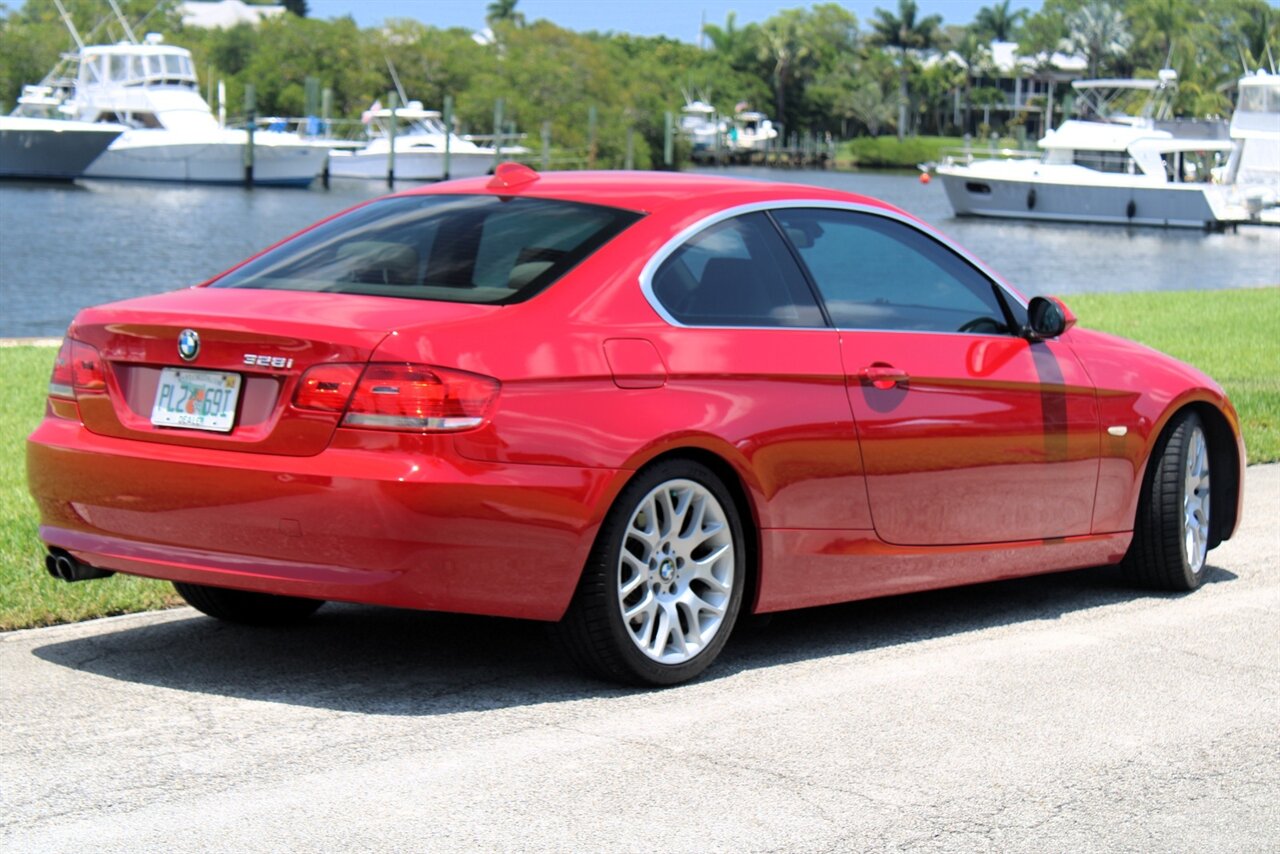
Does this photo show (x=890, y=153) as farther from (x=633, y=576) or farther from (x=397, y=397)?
(x=397, y=397)

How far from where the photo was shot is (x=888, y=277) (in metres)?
6.62

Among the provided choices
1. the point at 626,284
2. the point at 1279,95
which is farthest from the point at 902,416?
the point at 1279,95

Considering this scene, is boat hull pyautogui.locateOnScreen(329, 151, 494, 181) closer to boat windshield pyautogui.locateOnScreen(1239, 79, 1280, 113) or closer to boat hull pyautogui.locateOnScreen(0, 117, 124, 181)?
boat hull pyautogui.locateOnScreen(0, 117, 124, 181)

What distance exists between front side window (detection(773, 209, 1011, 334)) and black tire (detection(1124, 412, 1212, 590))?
3.11 ft

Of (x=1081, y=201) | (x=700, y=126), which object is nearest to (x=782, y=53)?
(x=700, y=126)

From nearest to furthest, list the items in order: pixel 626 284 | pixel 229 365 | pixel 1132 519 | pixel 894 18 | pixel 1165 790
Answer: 1. pixel 1165 790
2. pixel 229 365
3. pixel 626 284
4. pixel 1132 519
5. pixel 894 18

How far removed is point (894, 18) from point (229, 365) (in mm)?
197378

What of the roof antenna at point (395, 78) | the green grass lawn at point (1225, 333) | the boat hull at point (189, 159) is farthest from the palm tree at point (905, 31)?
the green grass lawn at point (1225, 333)

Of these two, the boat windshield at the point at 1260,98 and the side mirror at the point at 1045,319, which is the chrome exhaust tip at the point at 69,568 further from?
the boat windshield at the point at 1260,98

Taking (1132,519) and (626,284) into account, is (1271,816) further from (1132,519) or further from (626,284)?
(1132,519)

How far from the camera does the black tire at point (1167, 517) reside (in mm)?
7379

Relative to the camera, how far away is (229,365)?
17.4 ft

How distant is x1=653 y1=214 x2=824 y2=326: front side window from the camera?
19.2ft

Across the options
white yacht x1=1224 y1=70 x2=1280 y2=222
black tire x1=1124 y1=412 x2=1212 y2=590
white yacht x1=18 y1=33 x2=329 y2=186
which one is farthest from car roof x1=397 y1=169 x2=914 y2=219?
white yacht x1=18 y1=33 x2=329 y2=186
